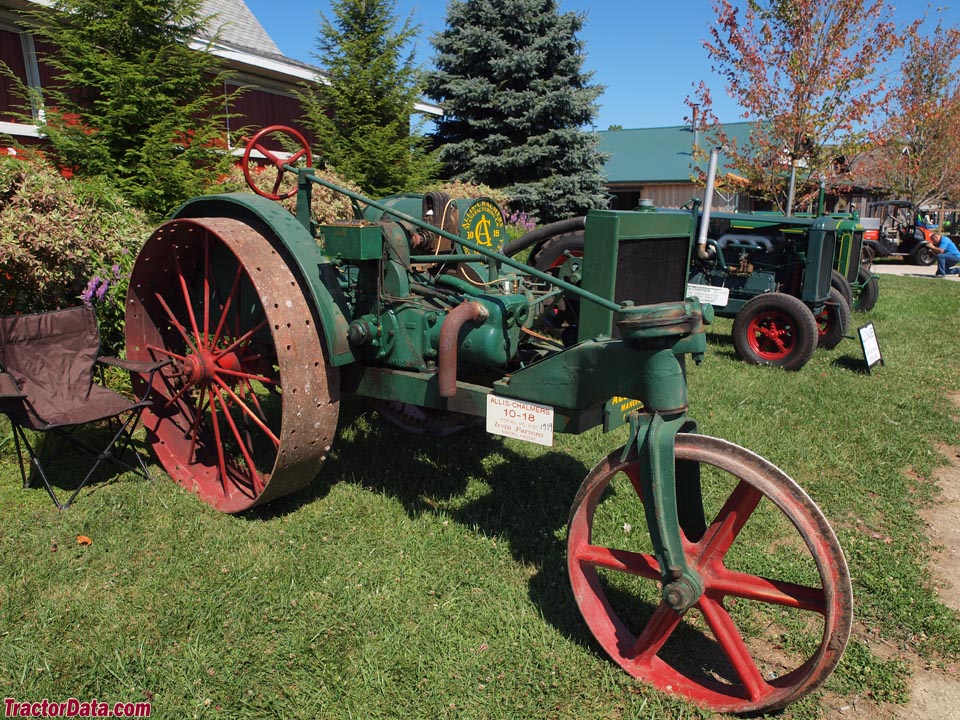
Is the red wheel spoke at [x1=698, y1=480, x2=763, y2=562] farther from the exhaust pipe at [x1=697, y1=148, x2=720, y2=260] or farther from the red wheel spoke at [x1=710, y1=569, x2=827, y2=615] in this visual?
the exhaust pipe at [x1=697, y1=148, x2=720, y2=260]

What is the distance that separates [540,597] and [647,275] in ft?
6.09

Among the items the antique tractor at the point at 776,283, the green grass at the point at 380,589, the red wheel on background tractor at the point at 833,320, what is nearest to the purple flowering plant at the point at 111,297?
the green grass at the point at 380,589

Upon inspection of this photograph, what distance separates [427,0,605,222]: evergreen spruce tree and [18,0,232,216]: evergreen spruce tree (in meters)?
7.18

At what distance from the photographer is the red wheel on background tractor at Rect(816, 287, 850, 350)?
7.40 metres

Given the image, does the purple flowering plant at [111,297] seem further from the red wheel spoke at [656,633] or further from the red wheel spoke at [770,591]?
the red wheel spoke at [770,591]

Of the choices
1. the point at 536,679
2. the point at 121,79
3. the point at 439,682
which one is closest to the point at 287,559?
the point at 439,682

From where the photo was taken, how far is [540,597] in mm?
2809

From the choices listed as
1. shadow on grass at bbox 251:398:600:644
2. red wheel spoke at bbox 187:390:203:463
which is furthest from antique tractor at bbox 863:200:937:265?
red wheel spoke at bbox 187:390:203:463

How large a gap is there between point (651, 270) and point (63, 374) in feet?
10.5

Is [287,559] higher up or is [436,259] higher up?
[436,259]

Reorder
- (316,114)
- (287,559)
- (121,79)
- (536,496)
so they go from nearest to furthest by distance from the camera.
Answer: (287,559)
(536,496)
(121,79)
(316,114)

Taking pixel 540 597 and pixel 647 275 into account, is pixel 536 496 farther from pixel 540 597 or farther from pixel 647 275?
pixel 647 275

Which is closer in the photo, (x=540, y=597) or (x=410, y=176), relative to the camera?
A: (x=540, y=597)

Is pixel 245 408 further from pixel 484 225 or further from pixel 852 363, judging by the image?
pixel 852 363
